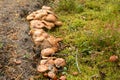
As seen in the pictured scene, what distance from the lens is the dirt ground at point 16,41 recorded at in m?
4.39

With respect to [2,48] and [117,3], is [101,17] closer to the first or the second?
[117,3]

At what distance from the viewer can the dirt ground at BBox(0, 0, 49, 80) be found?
14.4 feet

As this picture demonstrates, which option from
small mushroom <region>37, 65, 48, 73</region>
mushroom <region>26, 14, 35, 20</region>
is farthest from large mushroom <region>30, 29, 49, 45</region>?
small mushroom <region>37, 65, 48, 73</region>

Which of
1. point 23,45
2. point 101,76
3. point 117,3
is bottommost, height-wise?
point 101,76

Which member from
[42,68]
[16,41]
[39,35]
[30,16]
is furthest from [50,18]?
[42,68]

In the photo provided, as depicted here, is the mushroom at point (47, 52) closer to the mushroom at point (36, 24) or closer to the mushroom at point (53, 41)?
the mushroom at point (53, 41)

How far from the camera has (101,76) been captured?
4312mm

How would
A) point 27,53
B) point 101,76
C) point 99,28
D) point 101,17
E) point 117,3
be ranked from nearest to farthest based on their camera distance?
point 101,76
point 27,53
point 99,28
point 101,17
point 117,3

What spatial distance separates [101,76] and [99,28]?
42.9 inches

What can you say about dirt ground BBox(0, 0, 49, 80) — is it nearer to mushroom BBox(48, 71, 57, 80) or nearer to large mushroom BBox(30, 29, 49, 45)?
large mushroom BBox(30, 29, 49, 45)

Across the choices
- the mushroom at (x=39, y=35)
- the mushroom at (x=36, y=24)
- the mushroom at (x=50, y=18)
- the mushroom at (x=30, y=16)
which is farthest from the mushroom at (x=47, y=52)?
the mushroom at (x=30, y=16)

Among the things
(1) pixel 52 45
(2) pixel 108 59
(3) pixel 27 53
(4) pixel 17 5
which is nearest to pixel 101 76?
(2) pixel 108 59

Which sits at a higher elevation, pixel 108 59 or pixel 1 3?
pixel 1 3

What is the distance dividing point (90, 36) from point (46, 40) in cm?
79
